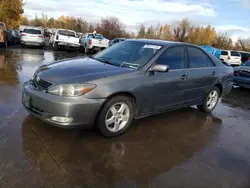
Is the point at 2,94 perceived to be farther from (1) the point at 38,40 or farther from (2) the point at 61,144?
(1) the point at 38,40

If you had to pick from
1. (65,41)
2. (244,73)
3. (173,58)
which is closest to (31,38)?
(65,41)

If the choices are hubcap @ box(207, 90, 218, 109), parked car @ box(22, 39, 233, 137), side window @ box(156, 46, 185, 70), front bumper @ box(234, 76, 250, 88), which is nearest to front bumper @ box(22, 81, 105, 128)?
parked car @ box(22, 39, 233, 137)

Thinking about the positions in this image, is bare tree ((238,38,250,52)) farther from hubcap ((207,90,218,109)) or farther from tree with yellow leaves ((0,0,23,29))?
hubcap ((207,90,218,109))

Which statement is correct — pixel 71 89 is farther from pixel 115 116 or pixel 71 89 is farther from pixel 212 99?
pixel 212 99

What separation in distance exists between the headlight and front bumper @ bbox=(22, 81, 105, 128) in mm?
64

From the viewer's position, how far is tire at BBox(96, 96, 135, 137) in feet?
11.5

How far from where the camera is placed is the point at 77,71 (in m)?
3.66

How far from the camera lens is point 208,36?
4528cm

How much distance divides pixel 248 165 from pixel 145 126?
177cm

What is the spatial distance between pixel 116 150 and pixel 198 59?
283 cm

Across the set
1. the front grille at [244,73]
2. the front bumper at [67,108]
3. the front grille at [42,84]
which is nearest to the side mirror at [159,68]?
the front bumper at [67,108]

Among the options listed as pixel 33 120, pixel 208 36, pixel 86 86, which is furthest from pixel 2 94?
pixel 208 36

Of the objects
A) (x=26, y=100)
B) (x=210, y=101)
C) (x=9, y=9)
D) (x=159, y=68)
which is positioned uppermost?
(x=9, y=9)

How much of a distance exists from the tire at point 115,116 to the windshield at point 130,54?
674 mm
